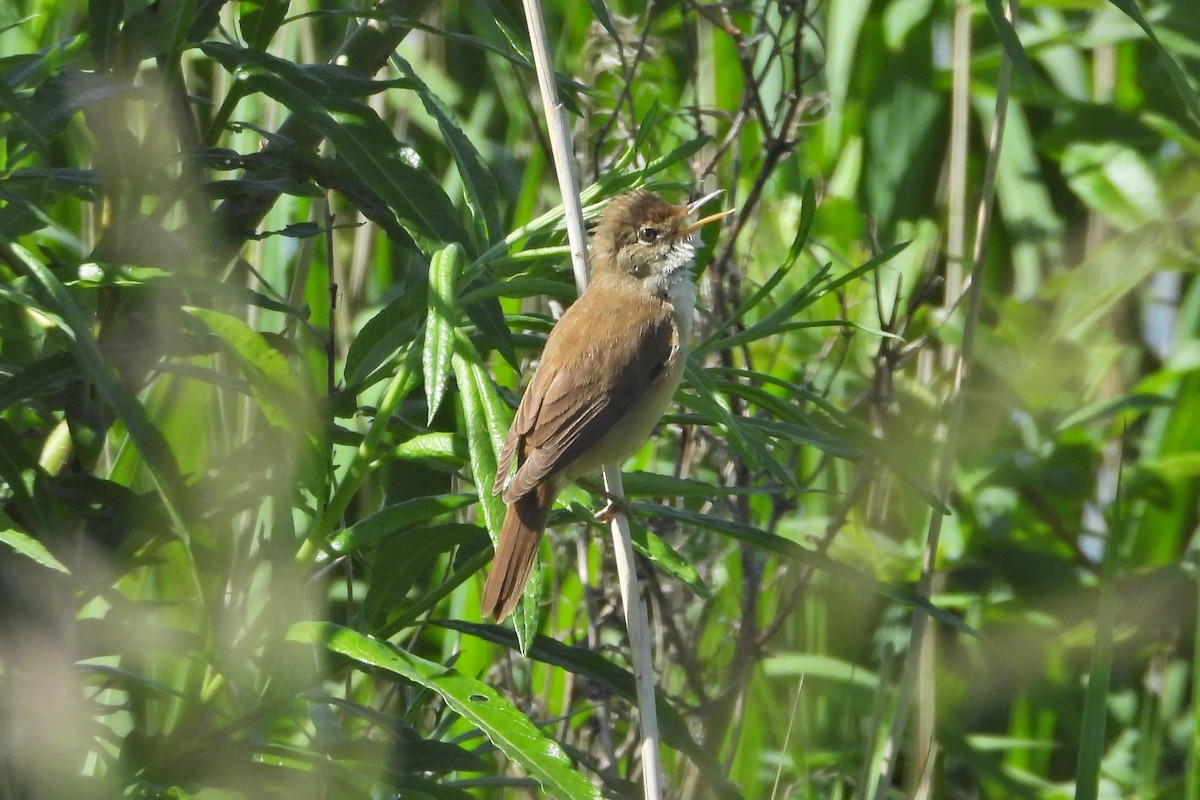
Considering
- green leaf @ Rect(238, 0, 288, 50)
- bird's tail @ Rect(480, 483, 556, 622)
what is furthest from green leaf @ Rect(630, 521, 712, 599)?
green leaf @ Rect(238, 0, 288, 50)

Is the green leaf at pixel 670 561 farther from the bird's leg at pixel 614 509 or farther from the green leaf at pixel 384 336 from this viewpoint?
the green leaf at pixel 384 336

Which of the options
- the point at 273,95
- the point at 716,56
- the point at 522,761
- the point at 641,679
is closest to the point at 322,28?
the point at 716,56

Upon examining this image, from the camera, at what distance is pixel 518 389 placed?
9.29 feet

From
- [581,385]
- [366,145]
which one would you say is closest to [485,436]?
[366,145]

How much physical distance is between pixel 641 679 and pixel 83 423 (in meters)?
0.83

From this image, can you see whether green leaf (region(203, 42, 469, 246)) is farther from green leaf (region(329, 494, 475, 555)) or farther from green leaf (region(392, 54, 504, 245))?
green leaf (region(329, 494, 475, 555))

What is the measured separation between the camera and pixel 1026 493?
3385mm

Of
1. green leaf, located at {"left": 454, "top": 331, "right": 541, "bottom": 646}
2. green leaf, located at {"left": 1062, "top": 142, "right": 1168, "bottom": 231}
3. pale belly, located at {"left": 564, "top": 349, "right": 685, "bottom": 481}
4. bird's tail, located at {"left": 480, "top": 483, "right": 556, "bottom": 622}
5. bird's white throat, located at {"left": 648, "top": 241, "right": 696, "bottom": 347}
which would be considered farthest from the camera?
green leaf, located at {"left": 1062, "top": 142, "right": 1168, "bottom": 231}

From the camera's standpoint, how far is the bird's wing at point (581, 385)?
7.86 ft

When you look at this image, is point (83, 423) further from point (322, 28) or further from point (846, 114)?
point (846, 114)

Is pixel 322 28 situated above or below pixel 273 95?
above

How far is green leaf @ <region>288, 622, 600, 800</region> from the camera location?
5.10 ft

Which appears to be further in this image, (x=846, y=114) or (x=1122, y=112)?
(x=846, y=114)

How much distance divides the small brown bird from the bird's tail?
0.01 m
